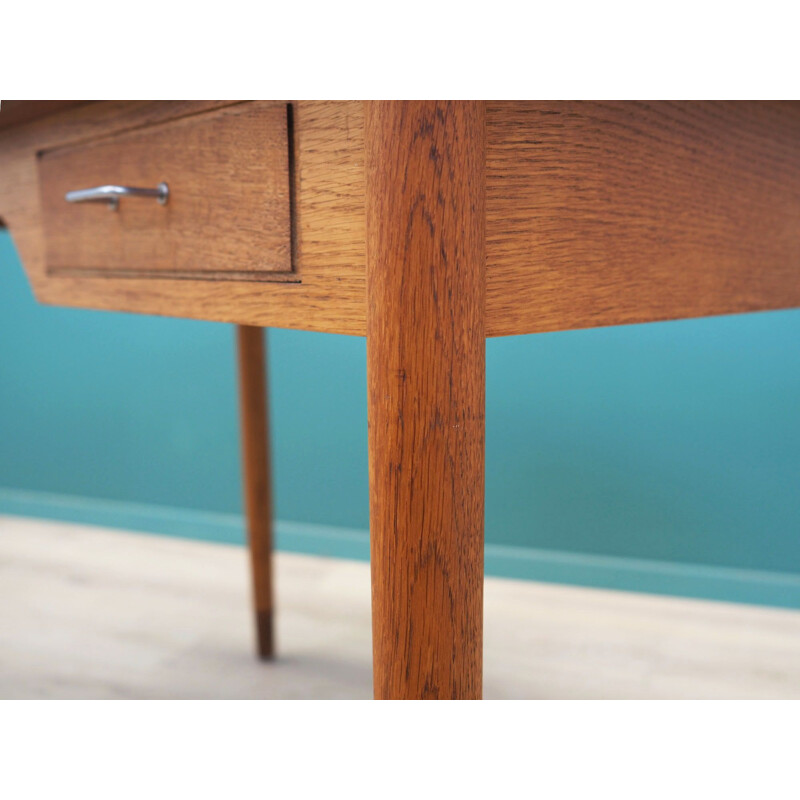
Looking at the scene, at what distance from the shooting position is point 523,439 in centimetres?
132

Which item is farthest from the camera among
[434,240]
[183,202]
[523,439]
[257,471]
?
[523,439]

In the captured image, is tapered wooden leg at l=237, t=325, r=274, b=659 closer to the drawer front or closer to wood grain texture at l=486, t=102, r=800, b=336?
the drawer front

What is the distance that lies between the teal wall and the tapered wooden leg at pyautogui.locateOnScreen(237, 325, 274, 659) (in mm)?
348

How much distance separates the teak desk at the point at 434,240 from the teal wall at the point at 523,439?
2.25 feet

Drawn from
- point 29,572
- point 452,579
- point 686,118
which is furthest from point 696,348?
point 29,572

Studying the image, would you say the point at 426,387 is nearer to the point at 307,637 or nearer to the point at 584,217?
the point at 584,217

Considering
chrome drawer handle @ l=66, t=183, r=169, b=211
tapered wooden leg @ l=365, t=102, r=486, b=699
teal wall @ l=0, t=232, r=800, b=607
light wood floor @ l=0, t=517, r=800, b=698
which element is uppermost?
chrome drawer handle @ l=66, t=183, r=169, b=211

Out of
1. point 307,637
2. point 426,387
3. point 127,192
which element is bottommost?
point 307,637

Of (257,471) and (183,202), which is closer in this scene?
(183,202)

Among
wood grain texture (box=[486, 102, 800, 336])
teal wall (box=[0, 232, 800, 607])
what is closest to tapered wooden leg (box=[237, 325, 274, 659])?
teal wall (box=[0, 232, 800, 607])

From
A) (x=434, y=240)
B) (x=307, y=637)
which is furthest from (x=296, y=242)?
(x=307, y=637)

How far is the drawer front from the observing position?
1.47ft

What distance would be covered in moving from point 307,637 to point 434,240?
958 mm

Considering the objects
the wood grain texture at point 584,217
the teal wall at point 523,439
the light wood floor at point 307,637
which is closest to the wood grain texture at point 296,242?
the wood grain texture at point 584,217
